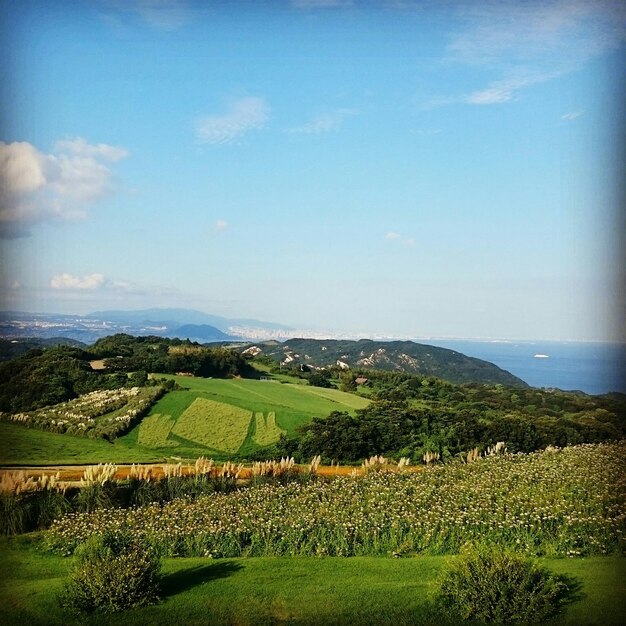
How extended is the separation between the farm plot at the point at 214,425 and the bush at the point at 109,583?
10.5ft

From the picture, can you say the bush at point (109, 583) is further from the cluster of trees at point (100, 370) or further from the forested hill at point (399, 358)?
the forested hill at point (399, 358)

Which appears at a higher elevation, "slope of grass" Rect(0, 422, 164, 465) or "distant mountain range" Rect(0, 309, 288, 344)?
"distant mountain range" Rect(0, 309, 288, 344)

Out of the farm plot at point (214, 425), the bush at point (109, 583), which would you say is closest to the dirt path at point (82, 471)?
the farm plot at point (214, 425)

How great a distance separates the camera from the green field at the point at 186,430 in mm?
9719

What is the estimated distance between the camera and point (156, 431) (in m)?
10.2

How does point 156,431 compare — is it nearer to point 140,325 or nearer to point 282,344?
point 140,325

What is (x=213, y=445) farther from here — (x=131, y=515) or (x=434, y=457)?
(x=434, y=457)

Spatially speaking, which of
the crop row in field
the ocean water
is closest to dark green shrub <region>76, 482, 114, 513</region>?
the crop row in field

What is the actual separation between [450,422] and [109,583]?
6.51 metres

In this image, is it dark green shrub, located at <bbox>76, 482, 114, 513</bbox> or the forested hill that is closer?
dark green shrub, located at <bbox>76, 482, 114, 513</bbox>

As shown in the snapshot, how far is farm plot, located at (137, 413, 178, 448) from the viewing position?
1012 cm

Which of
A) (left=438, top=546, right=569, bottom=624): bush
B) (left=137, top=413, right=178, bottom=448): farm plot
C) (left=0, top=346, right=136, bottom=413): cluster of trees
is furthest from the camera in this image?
(left=137, top=413, right=178, bottom=448): farm plot

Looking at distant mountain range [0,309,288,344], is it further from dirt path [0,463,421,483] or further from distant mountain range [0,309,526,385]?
dirt path [0,463,421,483]

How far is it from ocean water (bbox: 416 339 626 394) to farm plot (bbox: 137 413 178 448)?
526 cm
